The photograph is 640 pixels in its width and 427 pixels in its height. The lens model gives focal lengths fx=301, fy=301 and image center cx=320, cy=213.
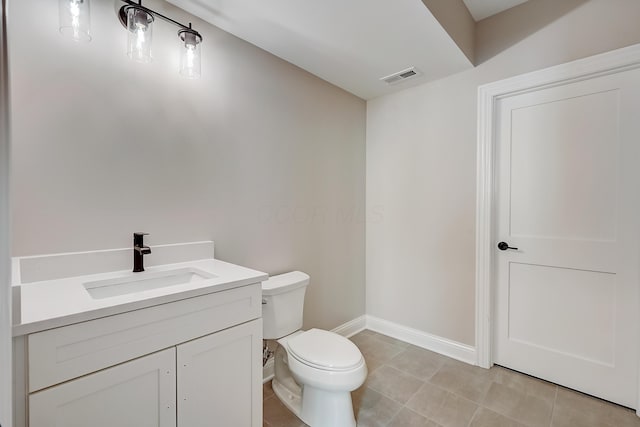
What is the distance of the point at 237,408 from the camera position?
1284mm

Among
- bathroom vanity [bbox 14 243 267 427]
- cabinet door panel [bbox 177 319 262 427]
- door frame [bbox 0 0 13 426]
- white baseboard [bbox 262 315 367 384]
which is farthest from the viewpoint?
white baseboard [bbox 262 315 367 384]

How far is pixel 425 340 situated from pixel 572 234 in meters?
1.30

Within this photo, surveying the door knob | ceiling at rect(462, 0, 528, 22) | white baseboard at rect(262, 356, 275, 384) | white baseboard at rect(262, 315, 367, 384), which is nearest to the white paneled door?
the door knob

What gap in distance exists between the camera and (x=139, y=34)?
1346 mm

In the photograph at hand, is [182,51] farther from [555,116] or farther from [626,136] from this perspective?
[626,136]

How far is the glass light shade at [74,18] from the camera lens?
1.20 metres

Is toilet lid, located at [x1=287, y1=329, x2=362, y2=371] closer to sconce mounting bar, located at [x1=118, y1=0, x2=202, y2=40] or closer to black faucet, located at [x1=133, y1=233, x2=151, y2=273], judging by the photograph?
black faucet, located at [x1=133, y1=233, x2=151, y2=273]

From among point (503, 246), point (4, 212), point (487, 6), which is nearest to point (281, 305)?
point (4, 212)

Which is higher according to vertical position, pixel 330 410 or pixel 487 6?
pixel 487 6

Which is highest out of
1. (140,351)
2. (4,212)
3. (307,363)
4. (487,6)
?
(487,6)

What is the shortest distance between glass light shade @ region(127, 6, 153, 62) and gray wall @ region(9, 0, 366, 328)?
3.0 inches

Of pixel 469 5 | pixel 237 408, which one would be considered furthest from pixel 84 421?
pixel 469 5

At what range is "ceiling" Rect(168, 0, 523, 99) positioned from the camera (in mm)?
1539

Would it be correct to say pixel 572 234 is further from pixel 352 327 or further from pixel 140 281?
pixel 140 281
